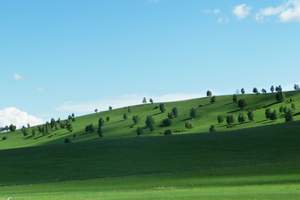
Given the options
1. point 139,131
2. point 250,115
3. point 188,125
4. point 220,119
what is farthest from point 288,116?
point 139,131

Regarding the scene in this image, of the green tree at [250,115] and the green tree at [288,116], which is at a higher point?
the green tree at [250,115]

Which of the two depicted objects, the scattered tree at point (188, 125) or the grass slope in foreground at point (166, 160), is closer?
the grass slope in foreground at point (166, 160)

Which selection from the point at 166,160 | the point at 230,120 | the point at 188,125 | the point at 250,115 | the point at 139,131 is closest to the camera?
the point at 166,160

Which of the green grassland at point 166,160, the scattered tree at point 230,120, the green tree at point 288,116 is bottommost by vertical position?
the green grassland at point 166,160

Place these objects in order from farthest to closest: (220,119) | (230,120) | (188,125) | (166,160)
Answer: (188,125) < (220,119) < (230,120) < (166,160)

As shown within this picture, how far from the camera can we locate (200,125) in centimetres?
19838

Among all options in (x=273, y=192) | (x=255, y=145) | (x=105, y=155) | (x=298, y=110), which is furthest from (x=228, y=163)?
(x=298, y=110)

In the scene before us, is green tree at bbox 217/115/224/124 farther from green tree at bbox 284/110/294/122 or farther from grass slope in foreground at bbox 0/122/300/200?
grass slope in foreground at bbox 0/122/300/200

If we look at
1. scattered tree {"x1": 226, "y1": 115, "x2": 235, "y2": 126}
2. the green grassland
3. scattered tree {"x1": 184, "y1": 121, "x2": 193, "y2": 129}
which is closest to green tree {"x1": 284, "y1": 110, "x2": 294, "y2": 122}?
scattered tree {"x1": 226, "y1": 115, "x2": 235, "y2": 126}

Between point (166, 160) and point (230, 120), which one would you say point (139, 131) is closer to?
point (230, 120)

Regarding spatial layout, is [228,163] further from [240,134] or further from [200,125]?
[200,125]

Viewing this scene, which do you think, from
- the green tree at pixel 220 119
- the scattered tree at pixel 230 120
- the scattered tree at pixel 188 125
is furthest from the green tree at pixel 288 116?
the scattered tree at pixel 188 125

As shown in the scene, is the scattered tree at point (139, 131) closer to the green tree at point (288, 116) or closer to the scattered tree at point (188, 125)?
the scattered tree at point (188, 125)

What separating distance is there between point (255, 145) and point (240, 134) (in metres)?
12.2
